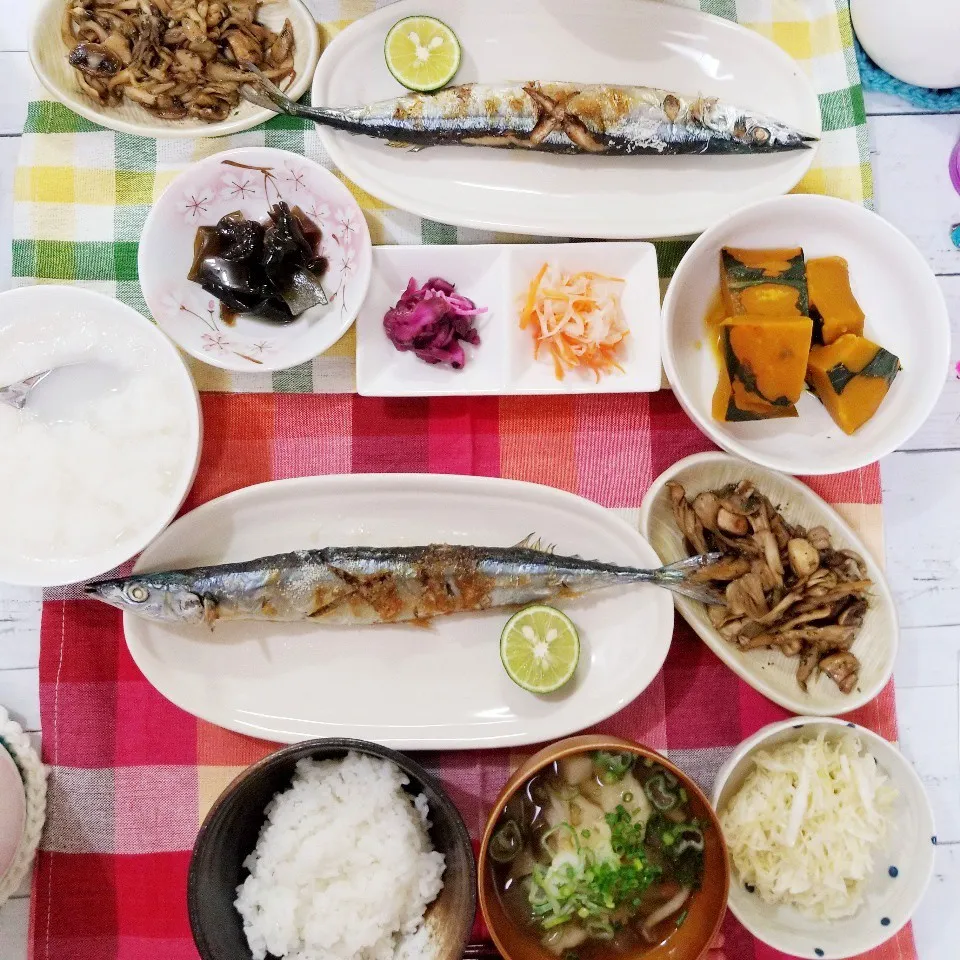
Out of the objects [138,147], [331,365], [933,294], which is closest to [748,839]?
[933,294]

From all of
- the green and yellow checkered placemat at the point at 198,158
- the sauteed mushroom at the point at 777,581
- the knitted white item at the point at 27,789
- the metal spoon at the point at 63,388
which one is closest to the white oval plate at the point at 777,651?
the sauteed mushroom at the point at 777,581

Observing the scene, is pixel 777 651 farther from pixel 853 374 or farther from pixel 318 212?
pixel 318 212

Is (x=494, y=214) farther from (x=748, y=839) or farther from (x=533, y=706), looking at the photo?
(x=748, y=839)

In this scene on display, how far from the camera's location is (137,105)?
7.57 feet

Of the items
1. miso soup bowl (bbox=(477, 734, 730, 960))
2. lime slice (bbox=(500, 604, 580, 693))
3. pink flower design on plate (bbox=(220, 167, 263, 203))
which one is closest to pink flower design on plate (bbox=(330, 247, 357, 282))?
pink flower design on plate (bbox=(220, 167, 263, 203))

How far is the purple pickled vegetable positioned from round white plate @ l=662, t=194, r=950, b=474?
0.56 meters

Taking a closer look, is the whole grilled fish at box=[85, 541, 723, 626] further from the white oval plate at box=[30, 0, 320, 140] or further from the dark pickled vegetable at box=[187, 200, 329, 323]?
the white oval plate at box=[30, 0, 320, 140]

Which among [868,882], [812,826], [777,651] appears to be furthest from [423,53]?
[868,882]

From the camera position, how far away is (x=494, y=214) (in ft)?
7.57

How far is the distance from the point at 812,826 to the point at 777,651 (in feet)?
1.53

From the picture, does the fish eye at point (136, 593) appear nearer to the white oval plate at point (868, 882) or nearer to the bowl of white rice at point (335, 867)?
the bowl of white rice at point (335, 867)

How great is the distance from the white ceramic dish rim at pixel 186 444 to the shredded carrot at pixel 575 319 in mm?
954

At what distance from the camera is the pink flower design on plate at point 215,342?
219cm

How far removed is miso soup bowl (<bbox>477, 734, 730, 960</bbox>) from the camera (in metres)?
1.98
